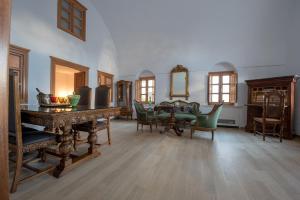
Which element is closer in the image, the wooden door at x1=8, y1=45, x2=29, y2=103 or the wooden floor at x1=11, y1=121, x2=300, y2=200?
the wooden floor at x1=11, y1=121, x2=300, y2=200

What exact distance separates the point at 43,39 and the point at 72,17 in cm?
135

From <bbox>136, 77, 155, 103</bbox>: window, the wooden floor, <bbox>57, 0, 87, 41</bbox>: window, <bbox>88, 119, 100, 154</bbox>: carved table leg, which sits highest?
<bbox>57, 0, 87, 41</bbox>: window

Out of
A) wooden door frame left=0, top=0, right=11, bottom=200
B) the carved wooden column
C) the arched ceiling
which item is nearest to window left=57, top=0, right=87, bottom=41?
the arched ceiling

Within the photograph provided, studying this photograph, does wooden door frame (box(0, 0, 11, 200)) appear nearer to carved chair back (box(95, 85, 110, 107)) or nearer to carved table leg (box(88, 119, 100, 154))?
carved table leg (box(88, 119, 100, 154))

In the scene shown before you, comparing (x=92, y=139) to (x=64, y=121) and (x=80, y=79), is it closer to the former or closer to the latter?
(x=64, y=121)

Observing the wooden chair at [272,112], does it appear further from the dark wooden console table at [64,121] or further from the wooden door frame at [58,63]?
the wooden door frame at [58,63]

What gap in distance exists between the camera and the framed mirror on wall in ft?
19.4

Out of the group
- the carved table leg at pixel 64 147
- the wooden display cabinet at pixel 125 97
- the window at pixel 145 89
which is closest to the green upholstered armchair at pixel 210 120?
the carved table leg at pixel 64 147

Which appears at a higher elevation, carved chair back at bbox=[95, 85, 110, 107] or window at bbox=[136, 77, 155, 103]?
window at bbox=[136, 77, 155, 103]

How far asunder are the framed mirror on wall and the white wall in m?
3.23

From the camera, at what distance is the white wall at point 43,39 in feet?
10.5

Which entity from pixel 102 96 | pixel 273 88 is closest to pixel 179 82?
pixel 273 88

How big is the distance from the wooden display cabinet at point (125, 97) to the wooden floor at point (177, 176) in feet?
12.1

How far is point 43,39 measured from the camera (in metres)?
3.63
